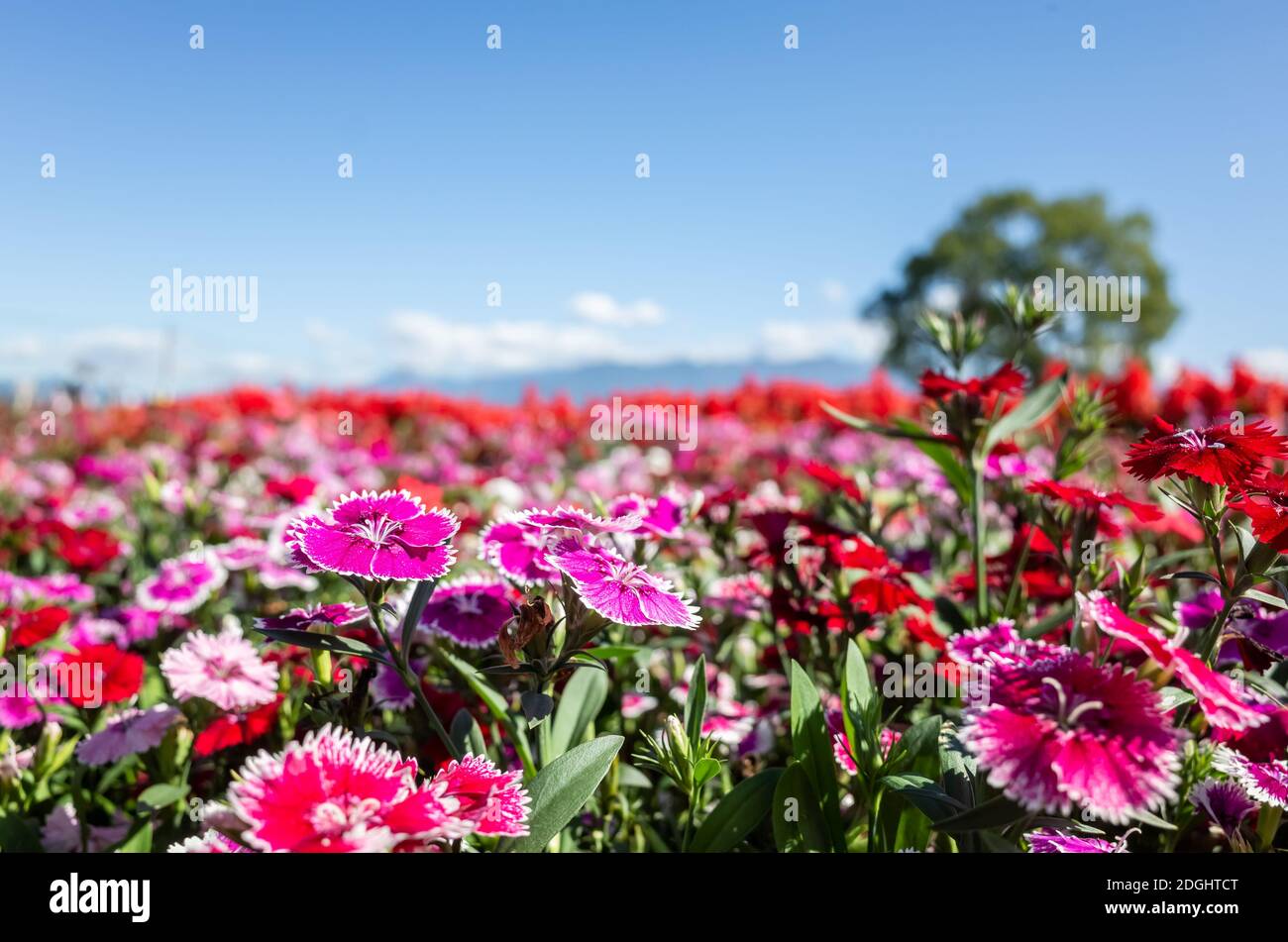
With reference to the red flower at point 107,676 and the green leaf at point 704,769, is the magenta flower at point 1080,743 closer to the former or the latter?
the green leaf at point 704,769

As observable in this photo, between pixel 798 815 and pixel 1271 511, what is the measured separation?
24.2 inches

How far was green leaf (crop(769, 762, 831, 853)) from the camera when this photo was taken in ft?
3.27

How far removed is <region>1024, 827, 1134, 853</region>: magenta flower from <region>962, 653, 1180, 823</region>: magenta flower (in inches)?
7.3

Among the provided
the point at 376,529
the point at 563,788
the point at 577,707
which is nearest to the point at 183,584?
the point at 577,707

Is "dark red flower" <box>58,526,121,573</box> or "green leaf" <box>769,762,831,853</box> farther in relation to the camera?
"dark red flower" <box>58,526,121,573</box>

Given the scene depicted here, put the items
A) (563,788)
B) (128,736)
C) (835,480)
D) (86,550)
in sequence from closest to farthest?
(563,788), (128,736), (835,480), (86,550)

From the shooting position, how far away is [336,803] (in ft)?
2.24

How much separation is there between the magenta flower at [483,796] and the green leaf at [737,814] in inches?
11.4

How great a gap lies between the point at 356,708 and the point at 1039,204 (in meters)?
35.1

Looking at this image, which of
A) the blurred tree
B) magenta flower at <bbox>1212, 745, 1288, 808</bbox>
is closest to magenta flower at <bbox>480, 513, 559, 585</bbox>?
magenta flower at <bbox>1212, 745, 1288, 808</bbox>

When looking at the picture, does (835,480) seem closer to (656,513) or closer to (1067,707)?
(656,513)

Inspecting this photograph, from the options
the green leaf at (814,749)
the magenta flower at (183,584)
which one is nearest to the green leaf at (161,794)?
the magenta flower at (183,584)

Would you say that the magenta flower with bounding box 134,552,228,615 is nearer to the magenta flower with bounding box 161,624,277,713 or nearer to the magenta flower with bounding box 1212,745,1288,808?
the magenta flower with bounding box 161,624,277,713

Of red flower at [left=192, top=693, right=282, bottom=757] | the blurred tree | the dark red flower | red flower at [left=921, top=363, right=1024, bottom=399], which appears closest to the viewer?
red flower at [left=192, top=693, right=282, bottom=757]
